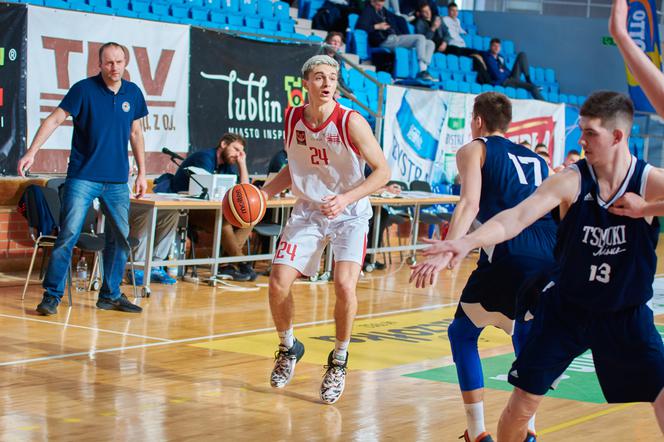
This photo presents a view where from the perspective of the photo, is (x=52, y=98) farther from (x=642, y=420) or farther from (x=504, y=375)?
(x=642, y=420)

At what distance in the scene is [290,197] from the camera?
10.7m

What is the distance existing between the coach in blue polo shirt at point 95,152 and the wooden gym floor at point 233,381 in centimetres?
53

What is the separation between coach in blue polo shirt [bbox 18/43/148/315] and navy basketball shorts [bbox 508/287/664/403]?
4904 mm

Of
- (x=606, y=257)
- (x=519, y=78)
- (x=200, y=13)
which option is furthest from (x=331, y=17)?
(x=606, y=257)

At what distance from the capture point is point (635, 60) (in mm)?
3059

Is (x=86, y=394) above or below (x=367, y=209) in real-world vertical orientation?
below

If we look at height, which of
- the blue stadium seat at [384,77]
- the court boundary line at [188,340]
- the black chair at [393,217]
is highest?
the blue stadium seat at [384,77]

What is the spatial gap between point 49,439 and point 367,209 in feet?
7.43

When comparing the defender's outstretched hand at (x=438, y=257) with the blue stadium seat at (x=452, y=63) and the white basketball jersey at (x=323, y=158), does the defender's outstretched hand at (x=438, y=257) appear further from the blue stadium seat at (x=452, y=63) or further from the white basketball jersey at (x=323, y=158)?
the blue stadium seat at (x=452, y=63)

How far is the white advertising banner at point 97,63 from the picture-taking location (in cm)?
979

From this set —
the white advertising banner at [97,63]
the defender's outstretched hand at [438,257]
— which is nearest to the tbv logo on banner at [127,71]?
the white advertising banner at [97,63]

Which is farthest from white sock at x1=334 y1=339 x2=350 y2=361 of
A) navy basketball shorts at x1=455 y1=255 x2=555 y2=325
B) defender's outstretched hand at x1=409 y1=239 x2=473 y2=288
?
defender's outstretched hand at x1=409 y1=239 x2=473 y2=288

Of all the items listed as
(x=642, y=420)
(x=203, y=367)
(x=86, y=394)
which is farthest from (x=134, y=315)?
(x=642, y=420)

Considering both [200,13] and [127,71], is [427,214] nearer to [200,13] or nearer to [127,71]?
[200,13]
